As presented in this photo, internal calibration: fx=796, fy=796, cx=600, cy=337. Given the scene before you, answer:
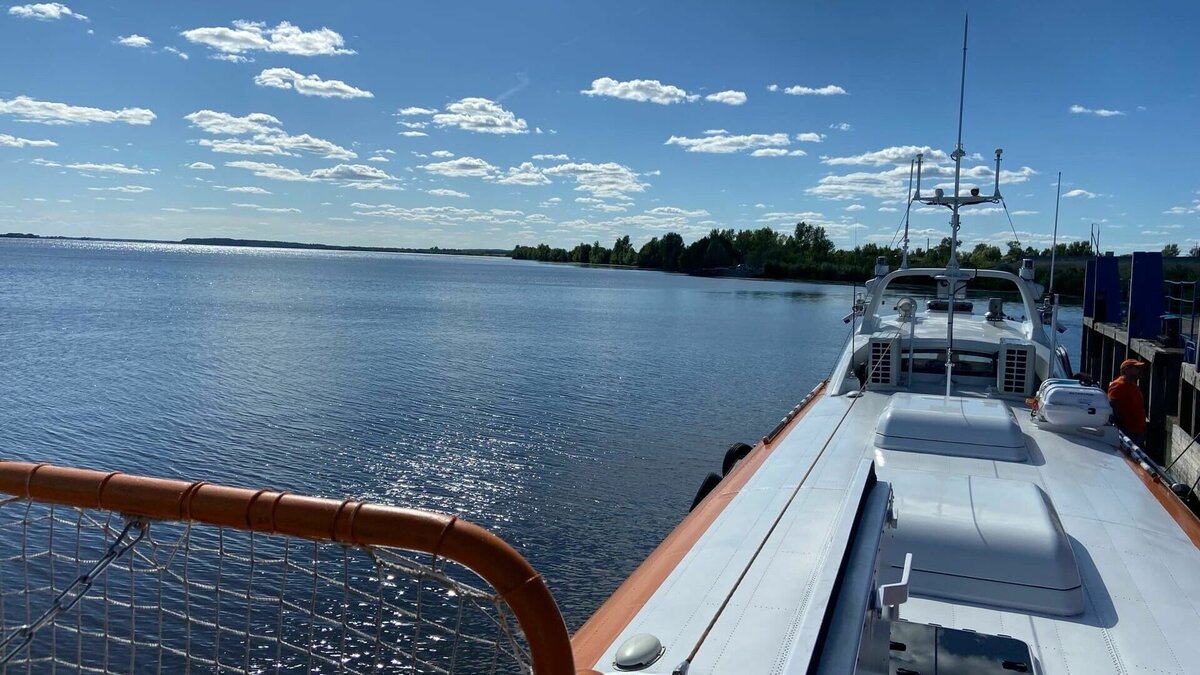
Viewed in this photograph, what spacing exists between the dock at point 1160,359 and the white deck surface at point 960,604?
25.2 feet

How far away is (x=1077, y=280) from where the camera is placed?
248 feet

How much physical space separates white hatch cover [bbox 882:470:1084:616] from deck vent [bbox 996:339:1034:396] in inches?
267

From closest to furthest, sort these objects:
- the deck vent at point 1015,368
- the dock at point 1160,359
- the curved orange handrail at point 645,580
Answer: the curved orange handrail at point 645,580
the deck vent at point 1015,368
the dock at point 1160,359

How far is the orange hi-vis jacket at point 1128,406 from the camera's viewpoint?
1179 centimetres

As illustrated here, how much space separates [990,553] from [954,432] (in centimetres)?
346

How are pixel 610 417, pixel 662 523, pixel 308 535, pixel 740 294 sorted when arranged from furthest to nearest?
pixel 740 294 → pixel 610 417 → pixel 662 523 → pixel 308 535

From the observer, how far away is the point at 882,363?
43.1ft

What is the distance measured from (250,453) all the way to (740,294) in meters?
70.9

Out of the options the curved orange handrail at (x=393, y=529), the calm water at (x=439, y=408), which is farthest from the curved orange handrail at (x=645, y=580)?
the calm water at (x=439, y=408)

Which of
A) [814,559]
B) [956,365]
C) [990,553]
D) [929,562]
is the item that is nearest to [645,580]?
[814,559]

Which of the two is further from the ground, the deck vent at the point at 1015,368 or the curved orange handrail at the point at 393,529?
the curved orange handrail at the point at 393,529

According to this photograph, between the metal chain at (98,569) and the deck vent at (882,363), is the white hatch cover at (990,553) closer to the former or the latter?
the metal chain at (98,569)

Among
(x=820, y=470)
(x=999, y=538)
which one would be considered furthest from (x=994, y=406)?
(x=999, y=538)

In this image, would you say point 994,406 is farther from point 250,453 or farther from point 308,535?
point 250,453
